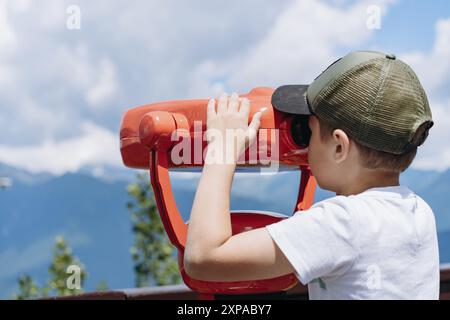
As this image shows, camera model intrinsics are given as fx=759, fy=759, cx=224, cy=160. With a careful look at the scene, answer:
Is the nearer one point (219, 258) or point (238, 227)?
point (219, 258)

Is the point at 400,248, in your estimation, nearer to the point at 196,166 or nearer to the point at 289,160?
the point at 289,160

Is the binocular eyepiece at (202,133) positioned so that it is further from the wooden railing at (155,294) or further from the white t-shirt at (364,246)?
the wooden railing at (155,294)

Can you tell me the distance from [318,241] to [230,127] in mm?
200

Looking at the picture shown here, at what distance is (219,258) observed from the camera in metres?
0.94

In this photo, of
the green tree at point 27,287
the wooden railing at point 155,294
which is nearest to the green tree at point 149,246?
the green tree at point 27,287

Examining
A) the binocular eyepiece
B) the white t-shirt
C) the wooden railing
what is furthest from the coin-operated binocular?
the wooden railing

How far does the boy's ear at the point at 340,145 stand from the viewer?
99 centimetres

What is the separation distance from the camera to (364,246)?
3.12 ft

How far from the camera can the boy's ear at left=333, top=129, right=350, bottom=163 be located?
3.25 ft

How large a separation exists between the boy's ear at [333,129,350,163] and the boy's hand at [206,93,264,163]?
11cm

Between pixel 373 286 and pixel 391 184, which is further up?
pixel 391 184

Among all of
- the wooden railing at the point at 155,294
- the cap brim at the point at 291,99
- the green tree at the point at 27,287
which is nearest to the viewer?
the cap brim at the point at 291,99

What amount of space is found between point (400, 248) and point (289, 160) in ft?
0.75
